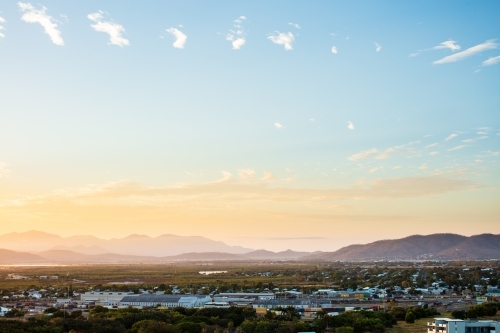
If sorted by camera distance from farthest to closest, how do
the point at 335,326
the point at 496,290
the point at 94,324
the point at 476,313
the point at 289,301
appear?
the point at 496,290
the point at 289,301
the point at 476,313
the point at 335,326
the point at 94,324

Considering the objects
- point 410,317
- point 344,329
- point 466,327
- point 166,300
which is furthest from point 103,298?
point 466,327

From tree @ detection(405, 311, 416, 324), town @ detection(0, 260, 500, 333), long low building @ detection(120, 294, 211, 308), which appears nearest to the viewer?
tree @ detection(405, 311, 416, 324)

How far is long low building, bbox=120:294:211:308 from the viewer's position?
52.7 meters

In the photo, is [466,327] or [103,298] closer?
[466,327]

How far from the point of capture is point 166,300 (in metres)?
54.1

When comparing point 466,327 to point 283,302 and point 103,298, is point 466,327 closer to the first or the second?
point 283,302

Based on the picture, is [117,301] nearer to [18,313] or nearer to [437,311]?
[18,313]

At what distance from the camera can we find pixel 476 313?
41.6 meters

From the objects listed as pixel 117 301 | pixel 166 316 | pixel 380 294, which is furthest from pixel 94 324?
pixel 380 294

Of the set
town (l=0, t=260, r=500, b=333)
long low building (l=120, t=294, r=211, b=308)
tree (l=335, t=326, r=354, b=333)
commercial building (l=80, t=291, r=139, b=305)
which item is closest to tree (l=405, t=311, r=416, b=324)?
town (l=0, t=260, r=500, b=333)

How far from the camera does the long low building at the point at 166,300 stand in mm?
52656

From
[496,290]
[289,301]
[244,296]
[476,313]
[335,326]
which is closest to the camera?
[335,326]

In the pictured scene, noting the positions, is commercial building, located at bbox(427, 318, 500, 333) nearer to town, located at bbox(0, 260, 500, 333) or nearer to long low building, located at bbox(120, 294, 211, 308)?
town, located at bbox(0, 260, 500, 333)

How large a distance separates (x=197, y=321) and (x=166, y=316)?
2393mm
